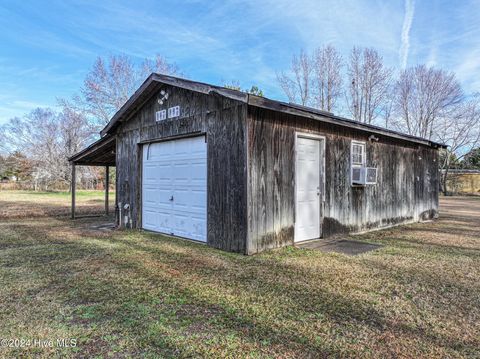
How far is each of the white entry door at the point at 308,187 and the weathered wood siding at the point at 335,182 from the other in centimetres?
21

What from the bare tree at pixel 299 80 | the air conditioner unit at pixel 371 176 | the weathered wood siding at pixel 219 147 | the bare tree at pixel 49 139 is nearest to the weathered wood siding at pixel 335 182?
the weathered wood siding at pixel 219 147

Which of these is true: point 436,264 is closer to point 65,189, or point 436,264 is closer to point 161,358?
point 161,358

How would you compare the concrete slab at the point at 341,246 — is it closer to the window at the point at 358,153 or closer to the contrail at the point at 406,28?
the window at the point at 358,153

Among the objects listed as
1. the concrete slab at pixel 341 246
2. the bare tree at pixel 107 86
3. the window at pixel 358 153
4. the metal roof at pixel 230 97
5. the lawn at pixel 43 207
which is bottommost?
the concrete slab at pixel 341 246

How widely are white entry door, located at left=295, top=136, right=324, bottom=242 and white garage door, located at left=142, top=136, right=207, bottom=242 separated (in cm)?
193

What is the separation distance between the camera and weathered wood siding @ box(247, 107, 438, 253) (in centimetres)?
571

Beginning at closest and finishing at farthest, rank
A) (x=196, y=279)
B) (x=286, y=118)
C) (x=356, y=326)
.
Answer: (x=356, y=326) → (x=196, y=279) → (x=286, y=118)

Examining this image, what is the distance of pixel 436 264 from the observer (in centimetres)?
495

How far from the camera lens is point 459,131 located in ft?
92.9

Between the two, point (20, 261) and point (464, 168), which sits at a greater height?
point (464, 168)

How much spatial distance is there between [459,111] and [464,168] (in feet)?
22.8

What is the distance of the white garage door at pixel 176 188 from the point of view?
6621 mm

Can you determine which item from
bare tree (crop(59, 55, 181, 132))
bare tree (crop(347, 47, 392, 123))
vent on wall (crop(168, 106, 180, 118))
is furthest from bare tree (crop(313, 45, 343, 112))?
vent on wall (crop(168, 106, 180, 118))

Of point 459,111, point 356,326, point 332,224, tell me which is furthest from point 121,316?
point 459,111
